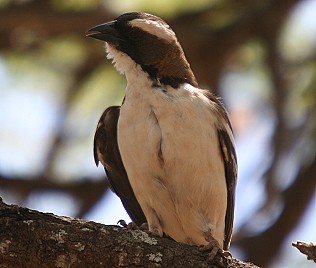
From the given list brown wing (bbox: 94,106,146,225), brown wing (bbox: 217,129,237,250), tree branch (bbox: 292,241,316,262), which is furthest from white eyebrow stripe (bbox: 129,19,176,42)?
tree branch (bbox: 292,241,316,262)

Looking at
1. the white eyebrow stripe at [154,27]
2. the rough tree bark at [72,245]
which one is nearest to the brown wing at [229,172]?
the white eyebrow stripe at [154,27]

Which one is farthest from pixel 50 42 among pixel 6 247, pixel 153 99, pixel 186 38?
pixel 6 247

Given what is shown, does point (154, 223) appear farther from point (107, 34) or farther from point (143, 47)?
point (107, 34)

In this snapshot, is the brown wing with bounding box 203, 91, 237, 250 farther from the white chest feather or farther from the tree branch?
the tree branch

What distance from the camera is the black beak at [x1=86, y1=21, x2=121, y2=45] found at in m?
6.01

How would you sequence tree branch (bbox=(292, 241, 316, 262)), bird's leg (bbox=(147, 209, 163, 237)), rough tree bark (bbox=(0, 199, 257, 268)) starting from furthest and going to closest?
bird's leg (bbox=(147, 209, 163, 237)), tree branch (bbox=(292, 241, 316, 262)), rough tree bark (bbox=(0, 199, 257, 268))

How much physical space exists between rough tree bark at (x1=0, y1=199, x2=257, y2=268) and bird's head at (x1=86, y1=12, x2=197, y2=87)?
5.58 feet

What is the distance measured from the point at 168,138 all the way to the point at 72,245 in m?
1.48

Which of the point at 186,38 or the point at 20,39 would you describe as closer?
the point at 186,38

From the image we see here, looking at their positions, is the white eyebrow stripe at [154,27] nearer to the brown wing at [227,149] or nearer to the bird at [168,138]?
the bird at [168,138]

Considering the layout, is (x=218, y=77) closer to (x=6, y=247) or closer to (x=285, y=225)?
(x=285, y=225)

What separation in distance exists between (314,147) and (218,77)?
120 centimetres

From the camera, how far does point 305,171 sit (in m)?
7.93

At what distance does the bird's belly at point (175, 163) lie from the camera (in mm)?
5621
